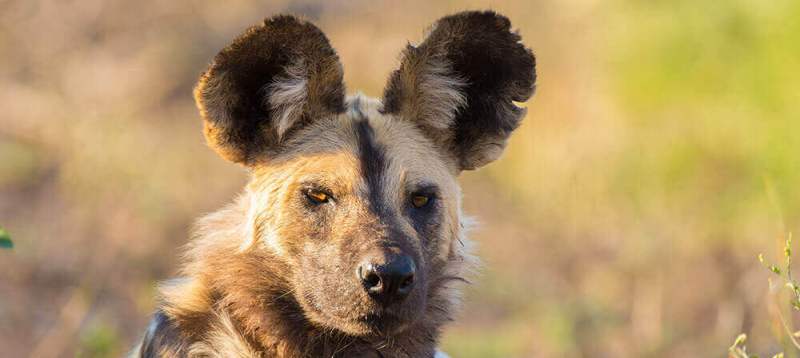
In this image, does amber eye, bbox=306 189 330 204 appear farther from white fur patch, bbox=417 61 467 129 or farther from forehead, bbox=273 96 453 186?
white fur patch, bbox=417 61 467 129

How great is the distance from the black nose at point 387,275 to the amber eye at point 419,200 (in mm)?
447

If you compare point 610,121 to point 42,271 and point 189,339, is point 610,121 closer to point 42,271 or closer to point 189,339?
point 42,271

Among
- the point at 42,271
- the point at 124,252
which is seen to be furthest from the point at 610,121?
the point at 42,271

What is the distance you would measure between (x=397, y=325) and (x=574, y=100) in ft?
24.5

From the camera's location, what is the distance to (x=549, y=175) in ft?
33.3

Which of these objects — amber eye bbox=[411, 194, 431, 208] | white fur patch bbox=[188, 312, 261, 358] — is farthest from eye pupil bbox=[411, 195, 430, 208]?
white fur patch bbox=[188, 312, 261, 358]

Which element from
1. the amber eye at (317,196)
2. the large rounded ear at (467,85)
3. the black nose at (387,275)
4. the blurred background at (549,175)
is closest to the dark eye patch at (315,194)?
the amber eye at (317,196)

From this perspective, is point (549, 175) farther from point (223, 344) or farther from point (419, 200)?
point (223, 344)

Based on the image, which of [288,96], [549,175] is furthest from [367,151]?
[549,175]

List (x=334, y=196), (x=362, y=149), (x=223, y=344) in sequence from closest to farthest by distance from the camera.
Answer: (x=223, y=344), (x=334, y=196), (x=362, y=149)

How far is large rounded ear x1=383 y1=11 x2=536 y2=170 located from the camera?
13.9 feet

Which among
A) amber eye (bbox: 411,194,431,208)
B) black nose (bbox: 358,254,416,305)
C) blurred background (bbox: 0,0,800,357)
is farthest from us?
blurred background (bbox: 0,0,800,357)

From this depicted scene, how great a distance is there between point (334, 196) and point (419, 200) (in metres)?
0.34

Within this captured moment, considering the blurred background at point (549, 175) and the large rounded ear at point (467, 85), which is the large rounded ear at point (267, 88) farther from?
the blurred background at point (549, 175)
